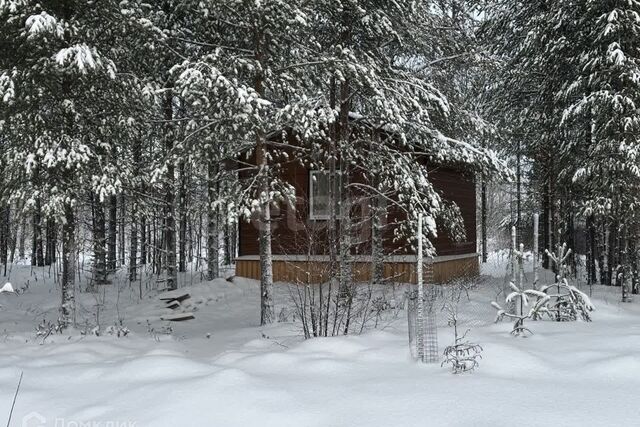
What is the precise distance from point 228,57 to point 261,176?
7.43ft

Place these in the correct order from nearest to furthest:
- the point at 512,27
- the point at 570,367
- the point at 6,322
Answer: the point at 570,367 < the point at 6,322 < the point at 512,27

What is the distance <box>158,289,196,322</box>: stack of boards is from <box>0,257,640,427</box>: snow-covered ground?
3028 millimetres

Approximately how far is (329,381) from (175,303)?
8351mm

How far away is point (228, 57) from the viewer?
30.6 feet

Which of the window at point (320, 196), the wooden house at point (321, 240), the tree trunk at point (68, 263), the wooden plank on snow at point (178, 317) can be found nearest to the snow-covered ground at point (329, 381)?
the tree trunk at point (68, 263)

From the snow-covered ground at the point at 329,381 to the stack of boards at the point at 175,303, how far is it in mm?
3028

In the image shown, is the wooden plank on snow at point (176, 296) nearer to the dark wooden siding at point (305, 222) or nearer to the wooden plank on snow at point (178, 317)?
the wooden plank on snow at point (178, 317)

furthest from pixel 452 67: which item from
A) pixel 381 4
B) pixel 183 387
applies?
pixel 183 387

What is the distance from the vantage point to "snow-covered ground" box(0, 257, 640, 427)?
4.18m

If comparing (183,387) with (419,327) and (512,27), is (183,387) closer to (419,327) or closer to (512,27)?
(419,327)

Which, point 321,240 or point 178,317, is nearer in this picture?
point 178,317

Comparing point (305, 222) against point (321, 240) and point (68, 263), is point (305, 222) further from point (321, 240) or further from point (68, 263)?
point (68, 263)

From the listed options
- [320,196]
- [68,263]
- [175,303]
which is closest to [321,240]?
[320,196]

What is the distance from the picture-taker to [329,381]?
5168 mm
